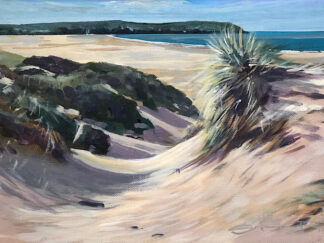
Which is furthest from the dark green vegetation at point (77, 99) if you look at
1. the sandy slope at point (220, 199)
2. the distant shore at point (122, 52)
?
the sandy slope at point (220, 199)

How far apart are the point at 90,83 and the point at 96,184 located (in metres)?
0.58

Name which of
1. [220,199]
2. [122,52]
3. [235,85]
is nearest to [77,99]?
[122,52]

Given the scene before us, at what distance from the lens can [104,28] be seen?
1.82 m

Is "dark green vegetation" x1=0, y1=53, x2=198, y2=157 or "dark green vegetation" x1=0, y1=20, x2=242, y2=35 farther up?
"dark green vegetation" x1=0, y1=20, x2=242, y2=35

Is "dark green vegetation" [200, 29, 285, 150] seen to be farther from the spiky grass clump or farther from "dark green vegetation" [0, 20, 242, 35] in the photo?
"dark green vegetation" [0, 20, 242, 35]

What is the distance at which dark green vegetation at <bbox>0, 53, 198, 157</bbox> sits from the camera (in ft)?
5.66

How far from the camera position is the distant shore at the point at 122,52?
1.74 meters

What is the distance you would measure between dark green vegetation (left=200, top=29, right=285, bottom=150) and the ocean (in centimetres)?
7

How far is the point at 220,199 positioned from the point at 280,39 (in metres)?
0.63

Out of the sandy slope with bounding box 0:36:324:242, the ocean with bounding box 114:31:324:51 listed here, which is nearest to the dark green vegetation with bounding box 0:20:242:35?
the ocean with bounding box 114:31:324:51

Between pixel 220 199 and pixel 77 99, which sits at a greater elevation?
pixel 77 99

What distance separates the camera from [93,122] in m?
1.92

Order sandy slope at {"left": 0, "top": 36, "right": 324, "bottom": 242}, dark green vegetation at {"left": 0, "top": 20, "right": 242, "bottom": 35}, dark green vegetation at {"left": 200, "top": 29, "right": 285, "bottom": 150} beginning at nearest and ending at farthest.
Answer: sandy slope at {"left": 0, "top": 36, "right": 324, "bottom": 242} < dark green vegetation at {"left": 200, "top": 29, "right": 285, "bottom": 150} < dark green vegetation at {"left": 0, "top": 20, "right": 242, "bottom": 35}

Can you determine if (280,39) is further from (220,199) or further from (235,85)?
(220,199)
